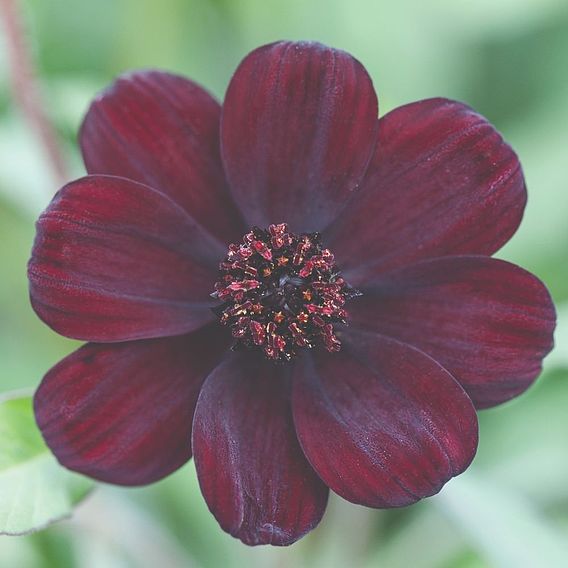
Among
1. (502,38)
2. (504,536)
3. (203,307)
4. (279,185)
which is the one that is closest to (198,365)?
(203,307)

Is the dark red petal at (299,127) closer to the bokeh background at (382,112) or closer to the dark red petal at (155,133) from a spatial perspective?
the dark red petal at (155,133)

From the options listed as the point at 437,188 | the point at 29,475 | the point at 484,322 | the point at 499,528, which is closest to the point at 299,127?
the point at 437,188

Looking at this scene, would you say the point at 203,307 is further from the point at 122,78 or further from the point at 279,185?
the point at 122,78

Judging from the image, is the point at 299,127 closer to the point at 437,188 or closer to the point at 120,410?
the point at 437,188

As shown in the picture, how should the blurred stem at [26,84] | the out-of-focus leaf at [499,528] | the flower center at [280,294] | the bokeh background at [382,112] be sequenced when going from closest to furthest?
1. the flower center at [280,294]
2. the out-of-focus leaf at [499,528]
3. the blurred stem at [26,84]
4. the bokeh background at [382,112]

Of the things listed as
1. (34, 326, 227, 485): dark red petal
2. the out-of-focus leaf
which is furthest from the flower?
the out-of-focus leaf

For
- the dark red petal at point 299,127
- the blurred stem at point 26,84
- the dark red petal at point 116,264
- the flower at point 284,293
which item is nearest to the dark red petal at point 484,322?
the flower at point 284,293
